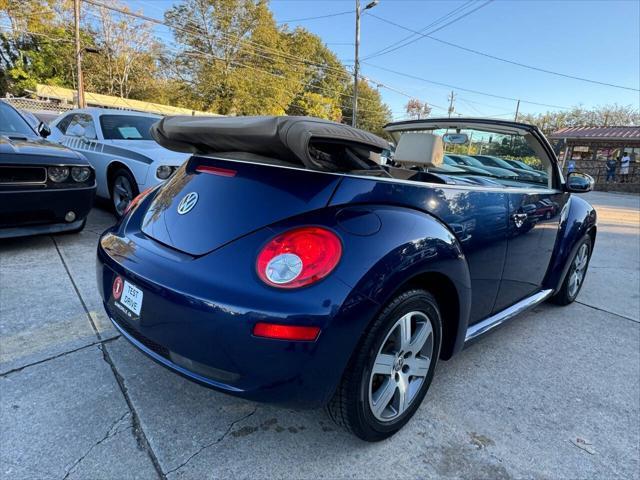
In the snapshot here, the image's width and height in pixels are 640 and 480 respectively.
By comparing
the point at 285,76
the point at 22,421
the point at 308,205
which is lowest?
the point at 22,421

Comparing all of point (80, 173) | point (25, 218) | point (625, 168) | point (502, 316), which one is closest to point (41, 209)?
point (25, 218)

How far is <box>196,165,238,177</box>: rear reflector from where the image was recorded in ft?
6.12

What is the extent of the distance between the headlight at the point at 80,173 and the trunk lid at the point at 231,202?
2.65m

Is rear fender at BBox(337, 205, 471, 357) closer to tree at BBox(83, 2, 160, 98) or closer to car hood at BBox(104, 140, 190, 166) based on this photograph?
car hood at BBox(104, 140, 190, 166)

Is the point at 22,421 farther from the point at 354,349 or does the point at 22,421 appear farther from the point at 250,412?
the point at 354,349

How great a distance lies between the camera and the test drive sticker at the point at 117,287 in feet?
5.99

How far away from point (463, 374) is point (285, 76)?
4431cm

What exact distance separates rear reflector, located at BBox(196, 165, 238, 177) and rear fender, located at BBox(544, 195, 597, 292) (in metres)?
2.57

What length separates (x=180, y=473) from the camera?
1624 mm

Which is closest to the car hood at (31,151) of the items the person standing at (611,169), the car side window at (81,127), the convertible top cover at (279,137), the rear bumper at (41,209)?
the rear bumper at (41,209)

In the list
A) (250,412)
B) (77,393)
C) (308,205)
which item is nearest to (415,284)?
(308,205)

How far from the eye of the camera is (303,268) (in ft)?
4.85

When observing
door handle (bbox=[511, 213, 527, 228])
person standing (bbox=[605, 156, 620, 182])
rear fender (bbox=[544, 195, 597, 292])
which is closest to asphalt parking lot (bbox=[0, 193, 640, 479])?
rear fender (bbox=[544, 195, 597, 292])

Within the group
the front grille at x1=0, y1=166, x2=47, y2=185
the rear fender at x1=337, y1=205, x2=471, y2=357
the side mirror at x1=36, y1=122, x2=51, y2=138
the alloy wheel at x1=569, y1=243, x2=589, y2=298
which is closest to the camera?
the rear fender at x1=337, y1=205, x2=471, y2=357
